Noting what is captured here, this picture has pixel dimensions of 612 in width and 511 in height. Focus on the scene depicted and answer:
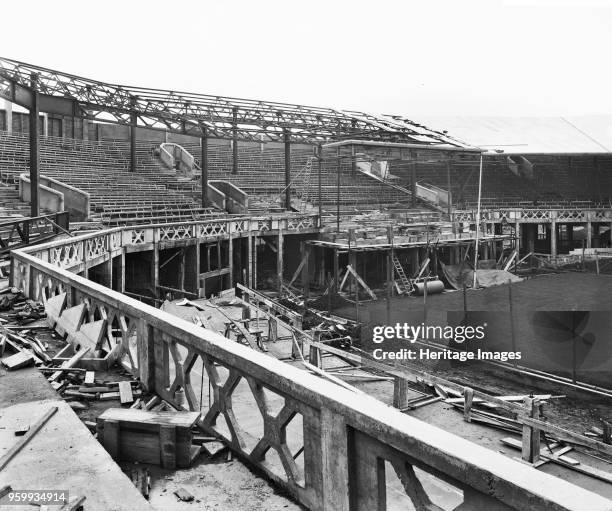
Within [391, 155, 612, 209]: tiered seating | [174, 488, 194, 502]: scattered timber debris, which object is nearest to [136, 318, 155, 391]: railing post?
[174, 488, 194, 502]: scattered timber debris

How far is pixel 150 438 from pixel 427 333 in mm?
12012

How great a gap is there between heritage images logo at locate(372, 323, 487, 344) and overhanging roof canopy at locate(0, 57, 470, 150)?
15212 millimetres

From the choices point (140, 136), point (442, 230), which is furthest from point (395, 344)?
point (140, 136)

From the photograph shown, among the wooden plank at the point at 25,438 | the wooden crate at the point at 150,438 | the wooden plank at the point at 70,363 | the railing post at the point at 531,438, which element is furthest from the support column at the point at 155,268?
the wooden crate at the point at 150,438

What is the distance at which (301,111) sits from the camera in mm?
37312

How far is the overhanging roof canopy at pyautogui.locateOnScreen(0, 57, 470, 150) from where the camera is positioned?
81.6ft

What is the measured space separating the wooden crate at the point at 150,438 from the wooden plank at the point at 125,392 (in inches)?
41.8

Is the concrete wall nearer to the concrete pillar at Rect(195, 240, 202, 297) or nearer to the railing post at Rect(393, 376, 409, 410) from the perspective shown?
the concrete pillar at Rect(195, 240, 202, 297)

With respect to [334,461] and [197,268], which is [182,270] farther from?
[334,461]

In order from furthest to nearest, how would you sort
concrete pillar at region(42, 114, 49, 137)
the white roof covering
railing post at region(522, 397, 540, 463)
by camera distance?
1. the white roof covering
2. concrete pillar at region(42, 114, 49, 137)
3. railing post at region(522, 397, 540, 463)

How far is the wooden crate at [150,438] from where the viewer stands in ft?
13.9

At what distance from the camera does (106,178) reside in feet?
105

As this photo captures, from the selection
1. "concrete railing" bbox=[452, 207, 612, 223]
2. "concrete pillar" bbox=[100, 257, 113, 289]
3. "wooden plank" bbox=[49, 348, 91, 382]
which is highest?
"wooden plank" bbox=[49, 348, 91, 382]

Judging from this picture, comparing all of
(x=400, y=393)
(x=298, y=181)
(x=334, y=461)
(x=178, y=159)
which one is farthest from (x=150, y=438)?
(x=298, y=181)
